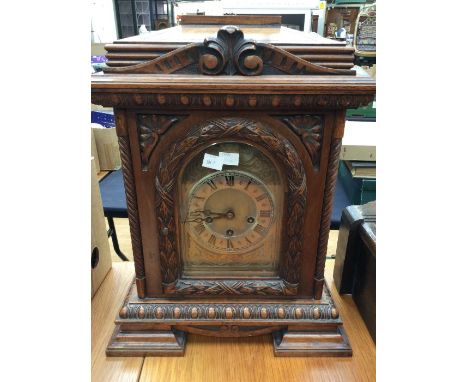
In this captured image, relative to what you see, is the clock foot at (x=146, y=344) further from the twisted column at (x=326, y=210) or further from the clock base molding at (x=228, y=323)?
the twisted column at (x=326, y=210)

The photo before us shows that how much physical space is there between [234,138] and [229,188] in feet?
0.32

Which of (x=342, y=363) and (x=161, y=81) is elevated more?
(x=161, y=81)

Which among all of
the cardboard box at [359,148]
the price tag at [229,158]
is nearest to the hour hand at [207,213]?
the price tag at [229,158]

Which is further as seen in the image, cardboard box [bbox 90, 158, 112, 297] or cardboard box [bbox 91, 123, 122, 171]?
cardboard box [bbox 91, 123, 122, 171]

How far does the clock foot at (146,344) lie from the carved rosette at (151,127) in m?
0.38

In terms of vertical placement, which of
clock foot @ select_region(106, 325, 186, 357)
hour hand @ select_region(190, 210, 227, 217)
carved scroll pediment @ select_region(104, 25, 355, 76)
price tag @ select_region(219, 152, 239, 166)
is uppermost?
carved scroll pediment @ select_region(104, 25, 355, 76)

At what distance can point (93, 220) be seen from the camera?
0.88m

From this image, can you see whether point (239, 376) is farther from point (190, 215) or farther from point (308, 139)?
point (308, 139)

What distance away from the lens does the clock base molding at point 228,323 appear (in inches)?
28.4

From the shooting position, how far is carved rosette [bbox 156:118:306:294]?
0.60 metres

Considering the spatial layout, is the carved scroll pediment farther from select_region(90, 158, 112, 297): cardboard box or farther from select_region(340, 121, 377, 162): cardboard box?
select_region(340, 121, 377, 162): cardboard box

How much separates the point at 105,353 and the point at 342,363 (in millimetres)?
481

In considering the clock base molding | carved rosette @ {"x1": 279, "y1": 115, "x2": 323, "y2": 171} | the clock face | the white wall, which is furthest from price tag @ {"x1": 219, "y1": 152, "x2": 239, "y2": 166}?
the white wall

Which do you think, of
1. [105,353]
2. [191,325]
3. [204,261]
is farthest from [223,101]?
[105,353]
